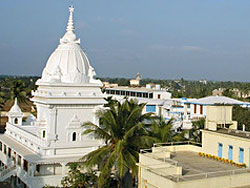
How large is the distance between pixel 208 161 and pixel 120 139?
20.0 feet

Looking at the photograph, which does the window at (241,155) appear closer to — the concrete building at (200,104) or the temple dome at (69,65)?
the temple dome at (69,65)

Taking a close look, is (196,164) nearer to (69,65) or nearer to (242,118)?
(69,65)

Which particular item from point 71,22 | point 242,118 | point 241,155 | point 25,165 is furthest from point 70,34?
point 242,118

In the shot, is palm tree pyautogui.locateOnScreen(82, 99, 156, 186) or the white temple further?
the white temple

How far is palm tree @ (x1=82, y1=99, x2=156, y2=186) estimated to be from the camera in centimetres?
2298

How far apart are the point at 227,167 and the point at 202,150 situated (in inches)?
138

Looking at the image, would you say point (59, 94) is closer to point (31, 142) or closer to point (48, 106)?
point (48, 106)

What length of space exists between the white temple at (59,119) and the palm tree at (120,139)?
1.52 metres

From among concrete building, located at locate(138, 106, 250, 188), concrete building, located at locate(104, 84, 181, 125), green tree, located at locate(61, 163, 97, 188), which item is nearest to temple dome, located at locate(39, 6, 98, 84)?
green tree, located at locate(61, 163, 97, 188)

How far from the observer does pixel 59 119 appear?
26.1 meters

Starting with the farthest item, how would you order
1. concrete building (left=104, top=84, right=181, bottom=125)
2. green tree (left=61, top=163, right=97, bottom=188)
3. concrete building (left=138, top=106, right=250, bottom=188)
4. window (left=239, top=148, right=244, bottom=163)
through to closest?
1. concrete building (left=104, top=84, right=181, bottom=125)
2. green tree (left=61, top=163, right=97, bottom=188)
3. window (left=239, top=148, right=244, bottom=163)
4. concrete building (left=138, top=106, right=250, bottom=188)

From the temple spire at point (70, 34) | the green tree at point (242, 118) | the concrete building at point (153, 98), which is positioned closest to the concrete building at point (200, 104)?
the concrete building at point (153, 98)

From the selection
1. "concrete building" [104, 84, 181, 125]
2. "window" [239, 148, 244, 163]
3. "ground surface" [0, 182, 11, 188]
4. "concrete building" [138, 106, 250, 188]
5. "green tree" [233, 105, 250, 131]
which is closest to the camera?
"concrete building" [138, 106, 250, 188]

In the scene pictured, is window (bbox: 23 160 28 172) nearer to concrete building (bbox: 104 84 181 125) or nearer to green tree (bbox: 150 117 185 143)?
green tree (bbox: 150 117 185 143)
